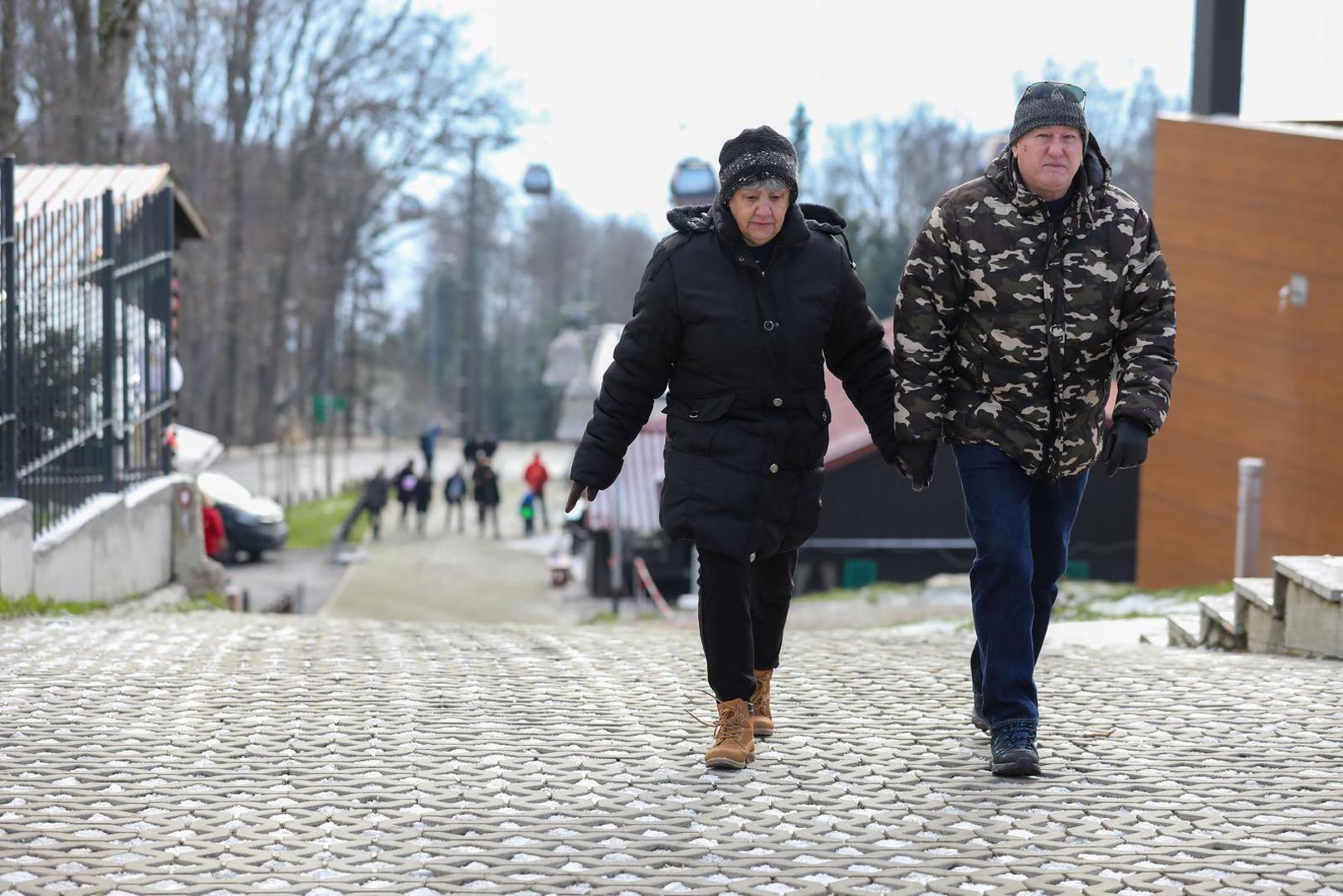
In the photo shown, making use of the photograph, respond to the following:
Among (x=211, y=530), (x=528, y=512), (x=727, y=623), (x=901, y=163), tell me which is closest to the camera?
(x=727, y=623)

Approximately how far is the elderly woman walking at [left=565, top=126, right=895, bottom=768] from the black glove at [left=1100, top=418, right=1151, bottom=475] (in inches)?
24.5

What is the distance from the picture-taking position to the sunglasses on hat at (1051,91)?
4.81 meters

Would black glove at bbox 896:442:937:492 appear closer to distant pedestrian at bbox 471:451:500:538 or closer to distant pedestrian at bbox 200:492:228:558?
distant pedestrian at bbox 200:492:228:558

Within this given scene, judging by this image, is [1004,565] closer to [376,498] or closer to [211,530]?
[211,530]

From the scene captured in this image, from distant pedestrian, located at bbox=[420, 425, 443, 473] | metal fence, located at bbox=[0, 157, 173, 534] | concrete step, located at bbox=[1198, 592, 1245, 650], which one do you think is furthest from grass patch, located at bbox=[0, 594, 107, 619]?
distant pedestrian, located at bbox=[420, 425, 443, 473]

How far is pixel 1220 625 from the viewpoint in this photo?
28.6 feet

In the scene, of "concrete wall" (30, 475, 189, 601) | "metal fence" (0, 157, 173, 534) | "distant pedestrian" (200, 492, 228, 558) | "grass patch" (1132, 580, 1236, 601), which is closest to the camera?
"metal fence" (0, 157, 173, 534)

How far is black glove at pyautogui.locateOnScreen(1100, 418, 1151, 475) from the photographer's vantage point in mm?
4691

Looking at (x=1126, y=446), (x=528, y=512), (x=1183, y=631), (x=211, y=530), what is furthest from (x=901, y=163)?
(x=1126, y=446)

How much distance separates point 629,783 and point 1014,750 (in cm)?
104

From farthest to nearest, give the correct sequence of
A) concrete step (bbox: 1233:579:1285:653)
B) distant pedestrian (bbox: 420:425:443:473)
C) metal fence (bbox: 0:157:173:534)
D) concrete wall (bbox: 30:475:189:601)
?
distant pedestrian (bbox: 420:425:443:473), concrete wall (bbox: 30:475:189:601), metal fence (bbox: 0:157:173:534), concrete step (bbox: 1233:579:1285:653)

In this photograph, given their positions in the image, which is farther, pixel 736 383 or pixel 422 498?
pixel 422 498

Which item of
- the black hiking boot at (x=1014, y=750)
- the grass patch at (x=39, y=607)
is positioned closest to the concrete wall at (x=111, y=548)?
the grass patch at (x=39, y=607)

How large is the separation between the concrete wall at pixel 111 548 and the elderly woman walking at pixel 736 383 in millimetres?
5898
